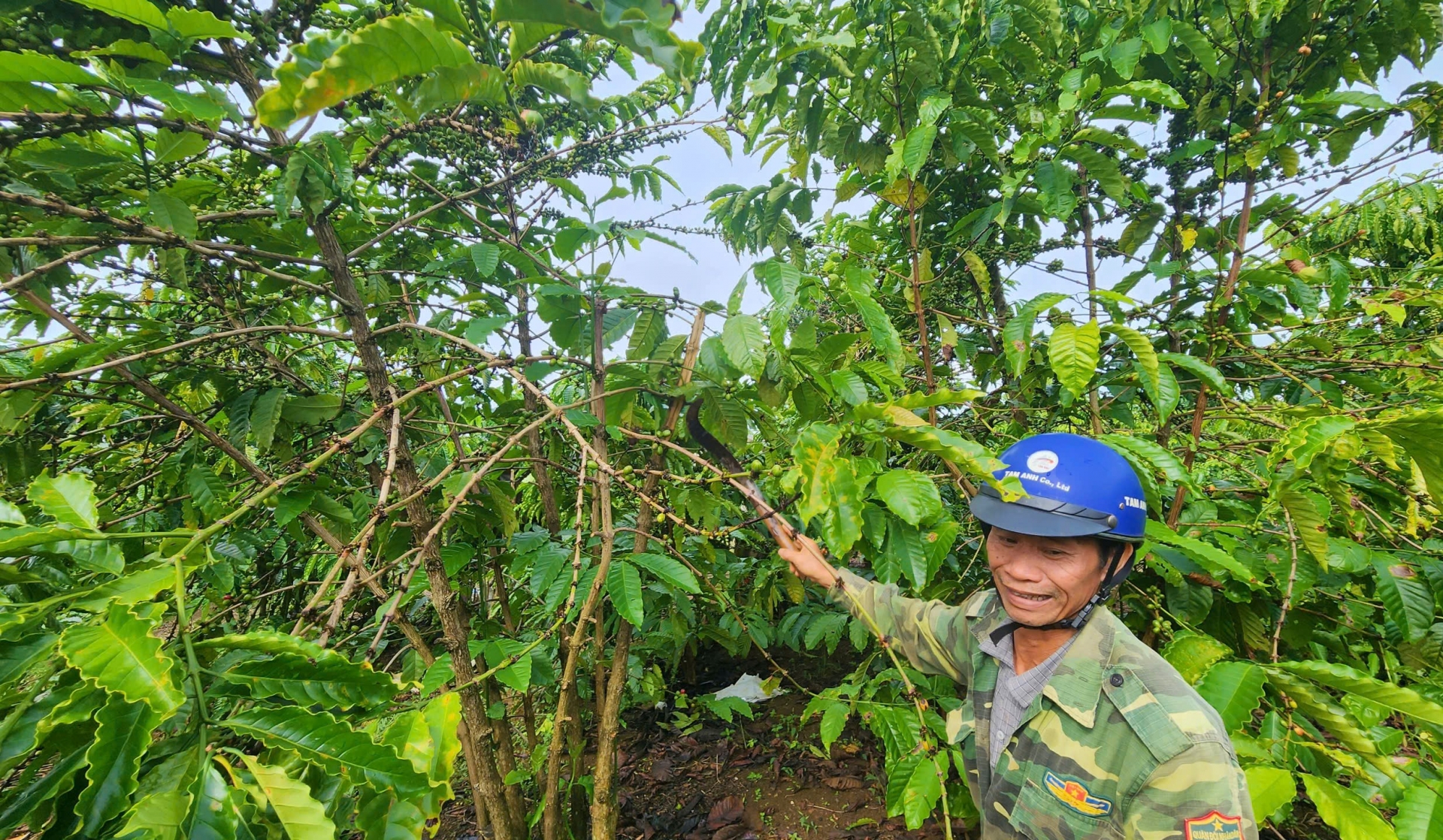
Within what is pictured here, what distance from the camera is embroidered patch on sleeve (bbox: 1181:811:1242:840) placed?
115 centimetres

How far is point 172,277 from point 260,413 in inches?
16.5

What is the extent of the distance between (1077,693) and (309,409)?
2.27 metres

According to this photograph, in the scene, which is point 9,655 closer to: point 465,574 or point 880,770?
point 465,574

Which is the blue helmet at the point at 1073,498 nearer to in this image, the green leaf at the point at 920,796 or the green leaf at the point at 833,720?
the green leaf at the point at 920,796

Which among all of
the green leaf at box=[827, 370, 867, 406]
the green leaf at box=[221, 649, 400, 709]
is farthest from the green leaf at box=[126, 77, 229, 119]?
the green leaf at box=[827, 370, 867, 406]

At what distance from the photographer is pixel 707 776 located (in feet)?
10.2

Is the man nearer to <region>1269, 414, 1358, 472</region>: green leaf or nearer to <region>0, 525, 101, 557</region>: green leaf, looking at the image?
<region>1269, 414, 1358, 472</region>: green leaf

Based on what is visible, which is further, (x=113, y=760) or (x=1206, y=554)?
(x=1206, y=554)

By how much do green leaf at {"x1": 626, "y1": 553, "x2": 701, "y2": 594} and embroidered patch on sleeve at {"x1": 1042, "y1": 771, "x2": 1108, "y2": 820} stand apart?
982 mm

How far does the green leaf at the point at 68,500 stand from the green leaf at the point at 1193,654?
232cm

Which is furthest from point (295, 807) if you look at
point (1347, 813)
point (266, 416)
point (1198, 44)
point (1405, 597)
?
point (1198, 44)

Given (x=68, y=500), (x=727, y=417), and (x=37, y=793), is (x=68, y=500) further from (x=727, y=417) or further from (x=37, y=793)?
(x=727, y=417)

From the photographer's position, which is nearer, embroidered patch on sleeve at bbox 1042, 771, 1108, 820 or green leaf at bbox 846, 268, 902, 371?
embroidered patch on sleeve at bbox 1042, 771, 1108, 820

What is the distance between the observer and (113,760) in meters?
0.69
